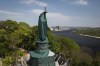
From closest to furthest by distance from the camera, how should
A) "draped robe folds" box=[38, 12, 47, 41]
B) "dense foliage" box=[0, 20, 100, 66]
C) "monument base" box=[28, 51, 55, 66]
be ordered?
"monument base" box=[28, 51, 55, 66] < "draped robe folds" box=[38, 12, 47, 41] < "dense foliage" box=[0, 20, 100, 66]

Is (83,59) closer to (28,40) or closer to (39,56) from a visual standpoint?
(28,40)

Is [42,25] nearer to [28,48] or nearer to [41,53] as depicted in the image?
[41,53]

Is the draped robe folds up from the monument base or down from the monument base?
up

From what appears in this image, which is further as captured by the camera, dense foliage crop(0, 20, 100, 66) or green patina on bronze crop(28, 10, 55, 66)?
dense foliage crop(0, 20, 100, 66)

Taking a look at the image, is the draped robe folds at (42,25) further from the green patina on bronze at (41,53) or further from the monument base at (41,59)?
A: the monument base at (41,59)

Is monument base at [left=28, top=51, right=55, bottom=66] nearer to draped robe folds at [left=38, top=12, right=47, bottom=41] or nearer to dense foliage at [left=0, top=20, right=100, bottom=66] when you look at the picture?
draped robe folds at [left=38, top=12, right=47, bottom=41]

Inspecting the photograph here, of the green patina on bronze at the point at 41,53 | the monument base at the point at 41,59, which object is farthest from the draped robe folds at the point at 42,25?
the monument base at the point at 41,59

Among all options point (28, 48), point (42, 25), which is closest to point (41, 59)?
point (42, 25)

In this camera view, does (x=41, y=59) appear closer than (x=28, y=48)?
Yes

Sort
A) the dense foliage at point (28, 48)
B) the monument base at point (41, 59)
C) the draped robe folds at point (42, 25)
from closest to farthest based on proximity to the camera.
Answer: the monument base at point (41, 59) < the draped robe folds at point (42, 25) < the dense foliage at point (28, 48)

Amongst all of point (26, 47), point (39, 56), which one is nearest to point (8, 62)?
point (26, 47)

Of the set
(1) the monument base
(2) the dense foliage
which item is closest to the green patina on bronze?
(1) the monument base
